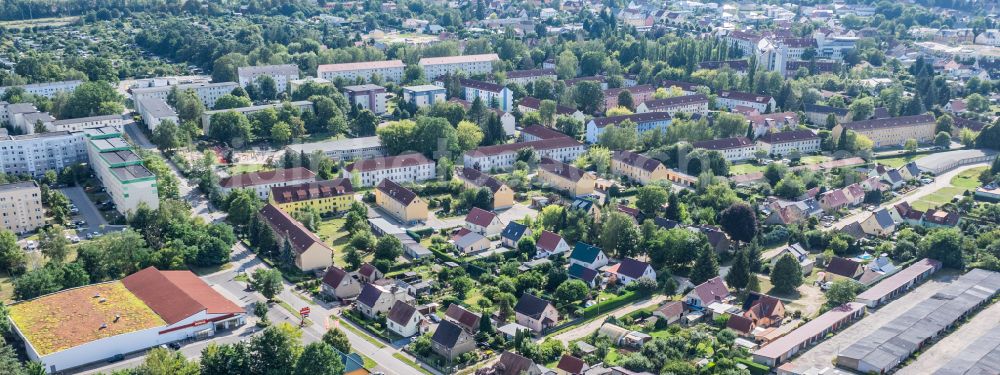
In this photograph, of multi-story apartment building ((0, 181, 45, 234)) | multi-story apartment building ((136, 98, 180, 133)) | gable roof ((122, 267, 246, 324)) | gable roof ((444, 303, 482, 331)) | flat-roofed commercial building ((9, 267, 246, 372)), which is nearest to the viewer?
flat-roofed commercial building ((9, 267, 246, 372))

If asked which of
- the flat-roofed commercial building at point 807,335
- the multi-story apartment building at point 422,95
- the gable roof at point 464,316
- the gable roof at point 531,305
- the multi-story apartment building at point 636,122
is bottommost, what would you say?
the flat-roofed commercial building at point 807,335

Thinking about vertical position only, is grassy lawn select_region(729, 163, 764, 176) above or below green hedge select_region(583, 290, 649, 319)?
above

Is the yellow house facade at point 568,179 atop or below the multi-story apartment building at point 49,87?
below

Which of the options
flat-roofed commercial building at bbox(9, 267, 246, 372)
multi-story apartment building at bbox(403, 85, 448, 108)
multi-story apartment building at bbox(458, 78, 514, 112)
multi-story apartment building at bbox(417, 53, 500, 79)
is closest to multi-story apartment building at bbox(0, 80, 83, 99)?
multi-story apartment building at bbox(403, 85, 448, 108)

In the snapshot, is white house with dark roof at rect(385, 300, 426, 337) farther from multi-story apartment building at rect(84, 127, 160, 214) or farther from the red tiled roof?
the red tiled roof

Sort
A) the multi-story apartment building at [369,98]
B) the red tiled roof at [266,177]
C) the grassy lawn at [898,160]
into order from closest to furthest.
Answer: the red tiled roof at [266,177], the grassy lawn at [898,160], the multi-story apartment building at [369,98]

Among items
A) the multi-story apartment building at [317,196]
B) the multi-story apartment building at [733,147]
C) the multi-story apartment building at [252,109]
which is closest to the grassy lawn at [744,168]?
the multi-story apartment building at [733,147]

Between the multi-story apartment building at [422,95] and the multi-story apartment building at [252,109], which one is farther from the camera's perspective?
the multi-story apartment building at [422,95]

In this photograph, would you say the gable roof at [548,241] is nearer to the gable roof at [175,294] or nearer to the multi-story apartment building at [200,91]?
the gable roof at [175,294]
